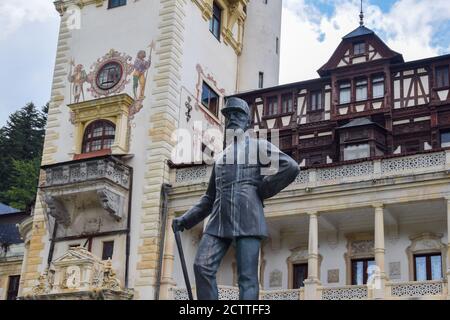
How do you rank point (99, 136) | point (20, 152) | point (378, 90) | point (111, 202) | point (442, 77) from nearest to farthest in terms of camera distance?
1. point (111, 202)
2. point (442, 77)
3. point (99, 136)
4. point (378, 90)
5. point (20, 152)

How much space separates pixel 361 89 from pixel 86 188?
12.6 m

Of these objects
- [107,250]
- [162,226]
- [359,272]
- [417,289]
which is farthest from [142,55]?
[417,289]

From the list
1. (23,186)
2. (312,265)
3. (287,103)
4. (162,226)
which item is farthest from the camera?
(23,186)

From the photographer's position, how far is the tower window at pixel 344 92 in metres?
33.2

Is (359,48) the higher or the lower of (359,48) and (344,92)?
the higher

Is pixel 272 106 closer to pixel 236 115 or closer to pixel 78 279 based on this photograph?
pixel 78 279

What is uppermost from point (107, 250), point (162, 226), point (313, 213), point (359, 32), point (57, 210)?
point (359, 32)

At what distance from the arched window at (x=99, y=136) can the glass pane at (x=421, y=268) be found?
13426 mm

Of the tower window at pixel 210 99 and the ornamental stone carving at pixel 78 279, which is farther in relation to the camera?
the tower window at pixel 210 99

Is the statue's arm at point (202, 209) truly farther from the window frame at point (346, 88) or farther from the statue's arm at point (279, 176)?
the window frame at point (346, 88)

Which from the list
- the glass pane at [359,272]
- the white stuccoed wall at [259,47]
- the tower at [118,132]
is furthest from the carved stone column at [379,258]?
the white stuccoed wall at [259,47]

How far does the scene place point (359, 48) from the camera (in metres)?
33.9

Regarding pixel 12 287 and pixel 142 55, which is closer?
pixel 142 55
